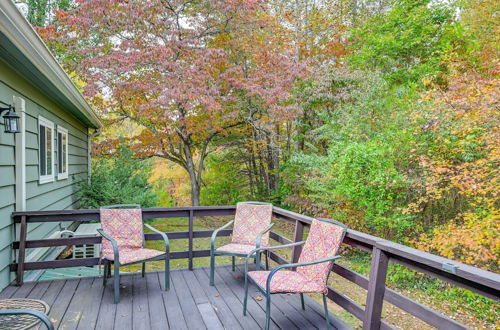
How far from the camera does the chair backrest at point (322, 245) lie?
2551mm

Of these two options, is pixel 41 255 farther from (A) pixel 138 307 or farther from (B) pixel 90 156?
(B) pixel 90 156

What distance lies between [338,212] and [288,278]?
4.05m

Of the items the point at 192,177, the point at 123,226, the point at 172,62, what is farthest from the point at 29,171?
the point at 192,177

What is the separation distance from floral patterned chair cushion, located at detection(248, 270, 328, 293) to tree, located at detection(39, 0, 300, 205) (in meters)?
5.05

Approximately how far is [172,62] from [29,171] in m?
4.10

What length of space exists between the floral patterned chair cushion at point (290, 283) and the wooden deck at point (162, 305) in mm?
352

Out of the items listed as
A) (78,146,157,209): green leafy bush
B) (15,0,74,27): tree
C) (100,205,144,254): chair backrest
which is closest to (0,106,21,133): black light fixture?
(100,205,144,254): chair backrest

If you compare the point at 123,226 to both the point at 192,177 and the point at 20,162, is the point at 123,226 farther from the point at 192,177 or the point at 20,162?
the point at 192,177

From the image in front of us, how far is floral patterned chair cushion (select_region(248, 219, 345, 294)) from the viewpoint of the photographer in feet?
8.15

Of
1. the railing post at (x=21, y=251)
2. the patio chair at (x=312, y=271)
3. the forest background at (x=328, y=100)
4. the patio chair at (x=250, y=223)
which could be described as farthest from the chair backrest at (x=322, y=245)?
the railing post at (x=21, y=251)

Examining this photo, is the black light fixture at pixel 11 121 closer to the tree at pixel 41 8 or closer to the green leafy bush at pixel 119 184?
the green leafy bush at pixel 119 184

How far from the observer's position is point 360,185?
5715mm

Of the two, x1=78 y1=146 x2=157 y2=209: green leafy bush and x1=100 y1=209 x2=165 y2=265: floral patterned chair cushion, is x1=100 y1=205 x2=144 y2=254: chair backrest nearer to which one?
x1=100 y1=209 x2=165 y2=265: floral patterned chair cushion

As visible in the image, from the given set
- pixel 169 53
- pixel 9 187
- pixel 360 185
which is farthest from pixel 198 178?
pixel 9 187
